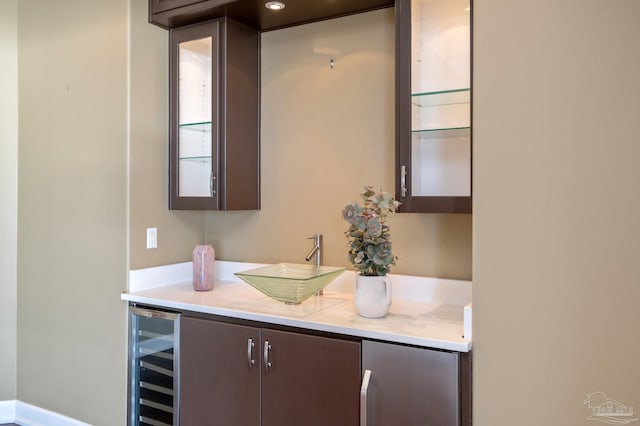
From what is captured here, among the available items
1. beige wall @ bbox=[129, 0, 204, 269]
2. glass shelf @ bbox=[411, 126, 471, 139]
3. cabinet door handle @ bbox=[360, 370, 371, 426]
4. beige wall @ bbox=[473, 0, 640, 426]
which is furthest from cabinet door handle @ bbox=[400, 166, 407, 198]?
beige wall @ bbox=[129, 0, 204, 269]

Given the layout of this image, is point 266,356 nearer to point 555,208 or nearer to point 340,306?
point 340,306

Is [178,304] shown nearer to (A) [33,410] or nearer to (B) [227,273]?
(B) [227,273]

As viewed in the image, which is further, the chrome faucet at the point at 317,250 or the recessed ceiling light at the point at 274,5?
the chrome faucet at the point at 317,250

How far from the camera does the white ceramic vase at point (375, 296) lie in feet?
6.45

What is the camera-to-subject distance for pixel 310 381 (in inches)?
75.0

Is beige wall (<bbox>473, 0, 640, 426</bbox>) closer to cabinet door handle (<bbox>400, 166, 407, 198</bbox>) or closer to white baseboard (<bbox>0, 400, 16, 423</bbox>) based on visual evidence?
cabinet door handle (<bbox>400, 166, 407, 198</bbox>)

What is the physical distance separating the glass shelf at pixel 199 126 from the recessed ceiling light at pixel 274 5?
662 mm

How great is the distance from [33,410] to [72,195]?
1310 millimetres

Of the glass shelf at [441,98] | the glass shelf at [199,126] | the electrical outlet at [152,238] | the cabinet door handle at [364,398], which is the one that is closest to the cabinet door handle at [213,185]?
the glass shelf at [199,126]

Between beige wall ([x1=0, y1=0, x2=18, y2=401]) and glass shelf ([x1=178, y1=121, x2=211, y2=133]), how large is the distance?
1.13 m

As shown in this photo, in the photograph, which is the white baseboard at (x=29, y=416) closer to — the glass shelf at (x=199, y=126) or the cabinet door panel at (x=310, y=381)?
the cabinet door panel at (x=310, y=381)

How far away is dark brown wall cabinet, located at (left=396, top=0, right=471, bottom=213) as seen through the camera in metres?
2.02

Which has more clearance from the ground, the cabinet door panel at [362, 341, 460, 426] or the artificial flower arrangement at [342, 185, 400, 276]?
the artificial flower arrangement at [342, 185, 400, 276]

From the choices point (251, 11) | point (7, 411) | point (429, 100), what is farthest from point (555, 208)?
point (7, 411)
